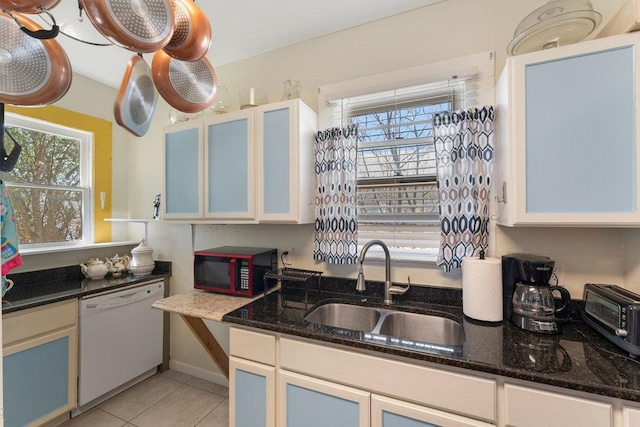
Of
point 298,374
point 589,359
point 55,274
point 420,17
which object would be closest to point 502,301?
point 589,359

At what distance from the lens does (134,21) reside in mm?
800

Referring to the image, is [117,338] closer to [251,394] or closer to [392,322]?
[251,394]

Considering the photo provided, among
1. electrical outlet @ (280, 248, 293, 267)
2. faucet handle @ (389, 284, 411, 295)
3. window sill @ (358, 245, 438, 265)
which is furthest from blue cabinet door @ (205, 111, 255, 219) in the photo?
faucet handle @ (389, 284, 411, 295)

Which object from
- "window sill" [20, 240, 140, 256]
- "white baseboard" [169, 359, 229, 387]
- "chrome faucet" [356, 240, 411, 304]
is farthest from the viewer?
"white baseboard" [169, 359, 229, 387]

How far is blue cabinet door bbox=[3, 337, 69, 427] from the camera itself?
1.61 m

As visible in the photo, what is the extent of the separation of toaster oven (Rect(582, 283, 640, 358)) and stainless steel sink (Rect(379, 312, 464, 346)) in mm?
553

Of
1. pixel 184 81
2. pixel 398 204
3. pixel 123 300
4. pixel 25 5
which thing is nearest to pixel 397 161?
pixel 398 204

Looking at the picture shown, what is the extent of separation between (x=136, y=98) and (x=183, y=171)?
933 millimetres

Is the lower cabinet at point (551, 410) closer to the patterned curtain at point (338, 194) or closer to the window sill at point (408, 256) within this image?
the window sill at point (408, 256)

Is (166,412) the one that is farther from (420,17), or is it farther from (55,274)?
(420,17)

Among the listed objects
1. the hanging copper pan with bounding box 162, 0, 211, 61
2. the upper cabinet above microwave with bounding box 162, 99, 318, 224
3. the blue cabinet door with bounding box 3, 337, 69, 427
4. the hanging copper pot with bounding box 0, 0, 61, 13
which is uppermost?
the hanging copper pan with bounding box 162, 0, 211, 61

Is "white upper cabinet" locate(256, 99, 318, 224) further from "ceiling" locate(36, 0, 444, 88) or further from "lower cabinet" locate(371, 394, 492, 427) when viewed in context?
"lower cabinet" locate(371, 394, 492, 427)

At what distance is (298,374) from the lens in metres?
1.32

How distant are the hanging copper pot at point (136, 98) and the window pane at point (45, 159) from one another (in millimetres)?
1710
